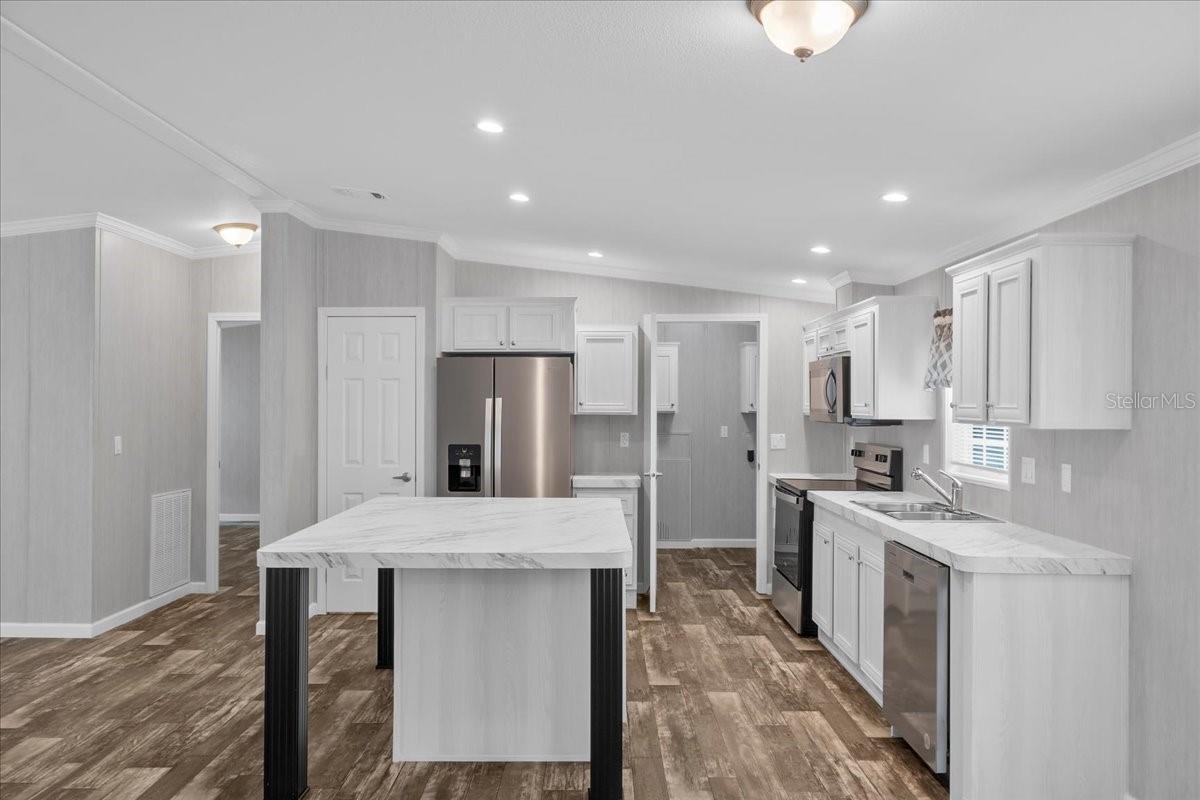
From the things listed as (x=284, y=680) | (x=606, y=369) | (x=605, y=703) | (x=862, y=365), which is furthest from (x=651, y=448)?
(x=284, y=680)

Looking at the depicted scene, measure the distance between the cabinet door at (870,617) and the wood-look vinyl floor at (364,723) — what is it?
19cm

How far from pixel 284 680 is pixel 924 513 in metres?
2.97

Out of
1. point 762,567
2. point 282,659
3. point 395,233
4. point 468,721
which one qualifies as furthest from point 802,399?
point 282,659

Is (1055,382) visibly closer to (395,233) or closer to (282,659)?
(282,659)

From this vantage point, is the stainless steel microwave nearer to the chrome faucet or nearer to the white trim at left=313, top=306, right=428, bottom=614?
the chrome faucet

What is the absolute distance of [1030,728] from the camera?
2594 millimetres

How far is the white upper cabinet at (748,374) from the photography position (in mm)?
7161

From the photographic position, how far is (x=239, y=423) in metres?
8.87

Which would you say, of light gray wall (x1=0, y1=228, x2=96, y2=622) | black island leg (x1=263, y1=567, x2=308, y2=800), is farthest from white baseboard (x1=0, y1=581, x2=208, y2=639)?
black island leg (x1=263, y1=567, x2=308, y2=800)

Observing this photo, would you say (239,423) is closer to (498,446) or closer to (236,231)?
(236,231)

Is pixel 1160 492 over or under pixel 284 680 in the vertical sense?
over

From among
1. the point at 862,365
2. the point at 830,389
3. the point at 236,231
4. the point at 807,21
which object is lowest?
the point at 830,389

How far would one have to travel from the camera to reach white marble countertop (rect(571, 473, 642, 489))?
17.2ft

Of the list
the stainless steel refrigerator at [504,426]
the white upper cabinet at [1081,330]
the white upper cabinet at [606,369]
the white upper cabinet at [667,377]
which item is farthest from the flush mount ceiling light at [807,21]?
the white upper cabinet at [667,377]
